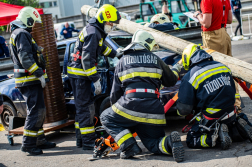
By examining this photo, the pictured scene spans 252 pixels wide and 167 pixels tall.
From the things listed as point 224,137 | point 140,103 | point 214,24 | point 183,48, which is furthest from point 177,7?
point 224,137

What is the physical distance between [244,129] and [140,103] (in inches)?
53.2

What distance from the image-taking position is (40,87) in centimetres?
494

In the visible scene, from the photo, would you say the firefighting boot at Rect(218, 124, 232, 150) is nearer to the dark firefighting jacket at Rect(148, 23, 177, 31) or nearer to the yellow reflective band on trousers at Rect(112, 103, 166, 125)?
the yellow reflective band on trousers at Rect(112, 103, 166, 125)

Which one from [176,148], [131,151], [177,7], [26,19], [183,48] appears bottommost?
[131,151]

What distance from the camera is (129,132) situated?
13.1 ft

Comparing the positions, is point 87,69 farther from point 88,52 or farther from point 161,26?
point 161,26

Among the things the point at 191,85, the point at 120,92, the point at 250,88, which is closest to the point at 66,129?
the point at 120,92


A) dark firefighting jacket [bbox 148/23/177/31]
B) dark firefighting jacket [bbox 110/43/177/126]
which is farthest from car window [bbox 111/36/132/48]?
dark firefighting jacket [bbox 110/43/177/126]

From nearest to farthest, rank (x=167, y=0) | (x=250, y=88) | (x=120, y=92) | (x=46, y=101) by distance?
1. (x=120, y=92)
2. (x=250, y=88)
3. (x=46, y=101)
4. (x=167, y=0)

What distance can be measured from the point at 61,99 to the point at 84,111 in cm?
102

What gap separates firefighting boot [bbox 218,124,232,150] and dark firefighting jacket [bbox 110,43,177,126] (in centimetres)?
71

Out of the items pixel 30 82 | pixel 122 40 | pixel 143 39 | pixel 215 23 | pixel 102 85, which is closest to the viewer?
pixel 143 39

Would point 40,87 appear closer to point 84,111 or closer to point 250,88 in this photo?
point 84,111

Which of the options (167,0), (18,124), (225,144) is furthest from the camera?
(167,0)
